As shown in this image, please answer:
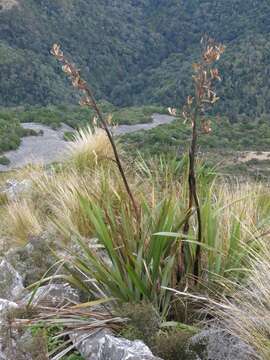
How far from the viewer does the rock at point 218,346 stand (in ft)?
8.39

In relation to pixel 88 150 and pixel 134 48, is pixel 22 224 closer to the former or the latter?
pixel 88 150

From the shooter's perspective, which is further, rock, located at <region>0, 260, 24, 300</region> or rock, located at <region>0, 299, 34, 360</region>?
rock, located at <region>0, 260, 24, 300</region>

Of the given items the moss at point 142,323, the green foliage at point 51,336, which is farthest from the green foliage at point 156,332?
the green foliage at point 51,336

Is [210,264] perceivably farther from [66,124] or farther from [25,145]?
[66,124]

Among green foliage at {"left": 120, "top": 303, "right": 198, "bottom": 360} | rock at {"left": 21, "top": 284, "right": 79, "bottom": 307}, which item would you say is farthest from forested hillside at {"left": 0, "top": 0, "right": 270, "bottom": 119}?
green foliage at {"left": 120, "top": 303, "right": 198, "bottom": 360}

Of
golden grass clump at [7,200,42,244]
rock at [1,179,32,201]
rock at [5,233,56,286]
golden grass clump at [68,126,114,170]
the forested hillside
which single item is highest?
rock at [5,233,56,286]

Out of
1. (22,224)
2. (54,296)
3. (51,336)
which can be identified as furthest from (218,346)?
(22,224)

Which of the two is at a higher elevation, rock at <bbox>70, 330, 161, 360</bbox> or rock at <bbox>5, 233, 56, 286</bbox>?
rock at <bbox>70, 330, 161, 360</bbox>

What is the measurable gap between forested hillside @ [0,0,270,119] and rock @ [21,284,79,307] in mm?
66128

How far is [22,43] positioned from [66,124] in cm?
6676

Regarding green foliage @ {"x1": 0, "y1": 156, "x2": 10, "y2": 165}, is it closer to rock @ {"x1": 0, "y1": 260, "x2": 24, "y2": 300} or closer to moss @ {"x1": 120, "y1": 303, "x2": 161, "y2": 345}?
rock @ {"x1": 0, "y1": 260, "x2": 24, "y2": 300}

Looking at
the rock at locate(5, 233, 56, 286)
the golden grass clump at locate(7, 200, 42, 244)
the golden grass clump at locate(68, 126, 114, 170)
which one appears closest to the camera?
the rock at locate(5, 233, 56, 286)

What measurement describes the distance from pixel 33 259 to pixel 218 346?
62.1 inches

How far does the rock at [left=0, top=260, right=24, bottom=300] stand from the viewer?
11.4 ft
